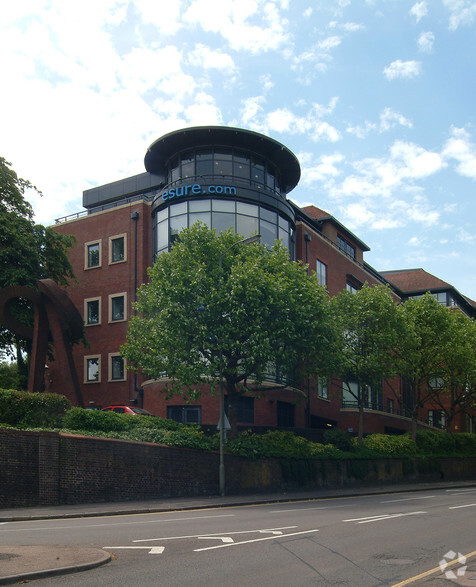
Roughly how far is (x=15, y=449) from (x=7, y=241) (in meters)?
18.1

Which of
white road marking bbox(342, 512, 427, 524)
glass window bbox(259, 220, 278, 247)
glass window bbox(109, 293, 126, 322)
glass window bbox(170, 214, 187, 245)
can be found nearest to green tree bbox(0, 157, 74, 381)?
glass window bbox(109, 293, 126, 322)

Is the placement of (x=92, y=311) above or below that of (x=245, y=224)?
below

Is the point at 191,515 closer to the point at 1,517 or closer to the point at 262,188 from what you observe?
the point at 1,517

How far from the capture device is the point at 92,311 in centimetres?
4488

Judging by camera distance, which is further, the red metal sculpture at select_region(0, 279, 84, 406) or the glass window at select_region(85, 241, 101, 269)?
the glass window at select_region(85, 241, 101, 269)

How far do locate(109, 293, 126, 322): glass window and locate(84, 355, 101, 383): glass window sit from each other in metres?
2.78

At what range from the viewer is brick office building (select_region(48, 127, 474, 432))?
3909cm

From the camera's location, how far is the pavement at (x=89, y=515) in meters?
8.84

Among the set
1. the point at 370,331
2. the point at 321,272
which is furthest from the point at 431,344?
the point at 321,272

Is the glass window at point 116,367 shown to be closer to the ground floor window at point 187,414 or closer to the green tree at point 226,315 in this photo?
the ground floor window at point 187,414

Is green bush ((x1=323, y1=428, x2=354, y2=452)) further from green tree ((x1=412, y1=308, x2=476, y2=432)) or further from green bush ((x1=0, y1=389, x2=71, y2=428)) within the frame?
green bush ((x1=0, y1=389, x2=71, y2=428))

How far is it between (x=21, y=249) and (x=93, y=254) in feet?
30.7

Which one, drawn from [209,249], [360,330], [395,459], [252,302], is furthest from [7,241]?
[395,459]

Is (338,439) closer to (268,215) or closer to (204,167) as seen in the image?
(268,215)
